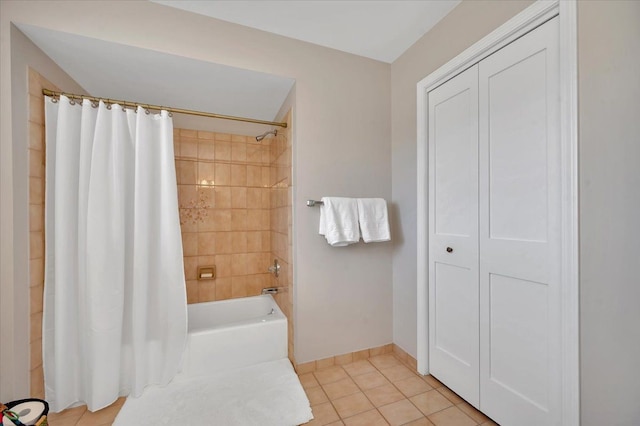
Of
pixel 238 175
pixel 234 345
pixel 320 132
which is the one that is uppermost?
pixel 320 132

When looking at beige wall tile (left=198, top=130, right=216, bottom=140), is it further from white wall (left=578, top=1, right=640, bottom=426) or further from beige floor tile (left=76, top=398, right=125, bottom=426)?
white wall (left=578, top=1, right=640, bottom=426)

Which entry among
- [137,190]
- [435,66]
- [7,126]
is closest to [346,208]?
[435,66]

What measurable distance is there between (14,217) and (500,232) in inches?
99.8

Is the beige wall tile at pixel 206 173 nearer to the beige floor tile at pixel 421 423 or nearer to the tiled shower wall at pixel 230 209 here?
the tiled shower wall at pixel 230 209

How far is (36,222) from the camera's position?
1.47m

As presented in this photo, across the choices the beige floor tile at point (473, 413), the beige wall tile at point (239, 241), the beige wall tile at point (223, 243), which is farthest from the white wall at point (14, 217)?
the beige floor tile at point (473, 413)

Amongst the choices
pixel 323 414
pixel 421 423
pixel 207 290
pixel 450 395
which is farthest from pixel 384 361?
pixel 207 290

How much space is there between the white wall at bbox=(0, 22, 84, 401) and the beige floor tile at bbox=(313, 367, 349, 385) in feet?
5.46

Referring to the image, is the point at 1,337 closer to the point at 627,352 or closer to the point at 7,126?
the point at 7,126

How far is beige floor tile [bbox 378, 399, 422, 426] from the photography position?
143 centimetres

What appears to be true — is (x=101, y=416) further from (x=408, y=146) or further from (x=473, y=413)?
(x=408, y=146)

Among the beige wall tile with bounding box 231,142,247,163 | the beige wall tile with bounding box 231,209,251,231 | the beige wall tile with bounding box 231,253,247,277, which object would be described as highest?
the beige wall tile with bounding box 231,142,247,163

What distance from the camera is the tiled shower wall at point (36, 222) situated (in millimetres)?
1438

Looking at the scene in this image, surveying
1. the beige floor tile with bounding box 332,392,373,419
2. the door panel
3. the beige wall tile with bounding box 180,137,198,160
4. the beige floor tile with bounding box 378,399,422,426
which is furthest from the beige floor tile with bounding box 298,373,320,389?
the beige wall tile with bounding box 180,137,198,160
